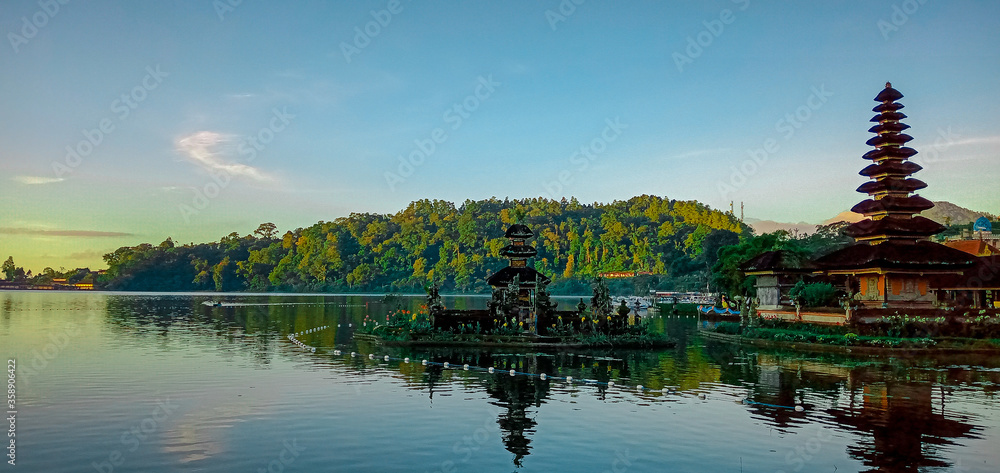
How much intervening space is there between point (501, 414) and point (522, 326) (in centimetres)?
2107

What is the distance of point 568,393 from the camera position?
81.2 ft

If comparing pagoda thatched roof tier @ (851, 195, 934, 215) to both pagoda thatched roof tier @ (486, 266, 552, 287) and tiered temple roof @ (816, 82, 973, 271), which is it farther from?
pagoda thatched roof tier @ (486, 266, 552, 287)

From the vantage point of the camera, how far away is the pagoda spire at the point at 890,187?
49562 millimetres

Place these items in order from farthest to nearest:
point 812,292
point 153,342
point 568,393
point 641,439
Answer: point 812,292
point 153,342
point 568,393
point 641,439

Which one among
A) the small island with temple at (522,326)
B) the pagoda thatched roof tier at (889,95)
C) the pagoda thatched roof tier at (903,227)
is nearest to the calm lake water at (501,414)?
the small island with temple at (522,326)

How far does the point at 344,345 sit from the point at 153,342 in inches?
444

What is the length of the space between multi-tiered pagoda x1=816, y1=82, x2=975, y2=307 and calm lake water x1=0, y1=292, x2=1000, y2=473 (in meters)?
13.2

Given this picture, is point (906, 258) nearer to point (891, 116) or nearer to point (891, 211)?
point (891, 211)

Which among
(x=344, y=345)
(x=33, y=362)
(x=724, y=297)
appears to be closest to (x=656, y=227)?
(x=724, y=297)

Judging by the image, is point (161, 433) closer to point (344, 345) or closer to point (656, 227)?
point (344, 345)

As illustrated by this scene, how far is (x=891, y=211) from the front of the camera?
50469 mm

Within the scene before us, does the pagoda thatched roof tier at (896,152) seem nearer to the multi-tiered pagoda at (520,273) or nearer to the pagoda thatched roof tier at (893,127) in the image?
the pagoda thatched roof tier at (893,127)

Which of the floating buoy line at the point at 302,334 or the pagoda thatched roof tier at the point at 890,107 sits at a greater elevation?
the pagoda thatched roof tier at the point at 890,107

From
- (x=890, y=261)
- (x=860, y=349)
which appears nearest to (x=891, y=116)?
(x=890, y=261)
